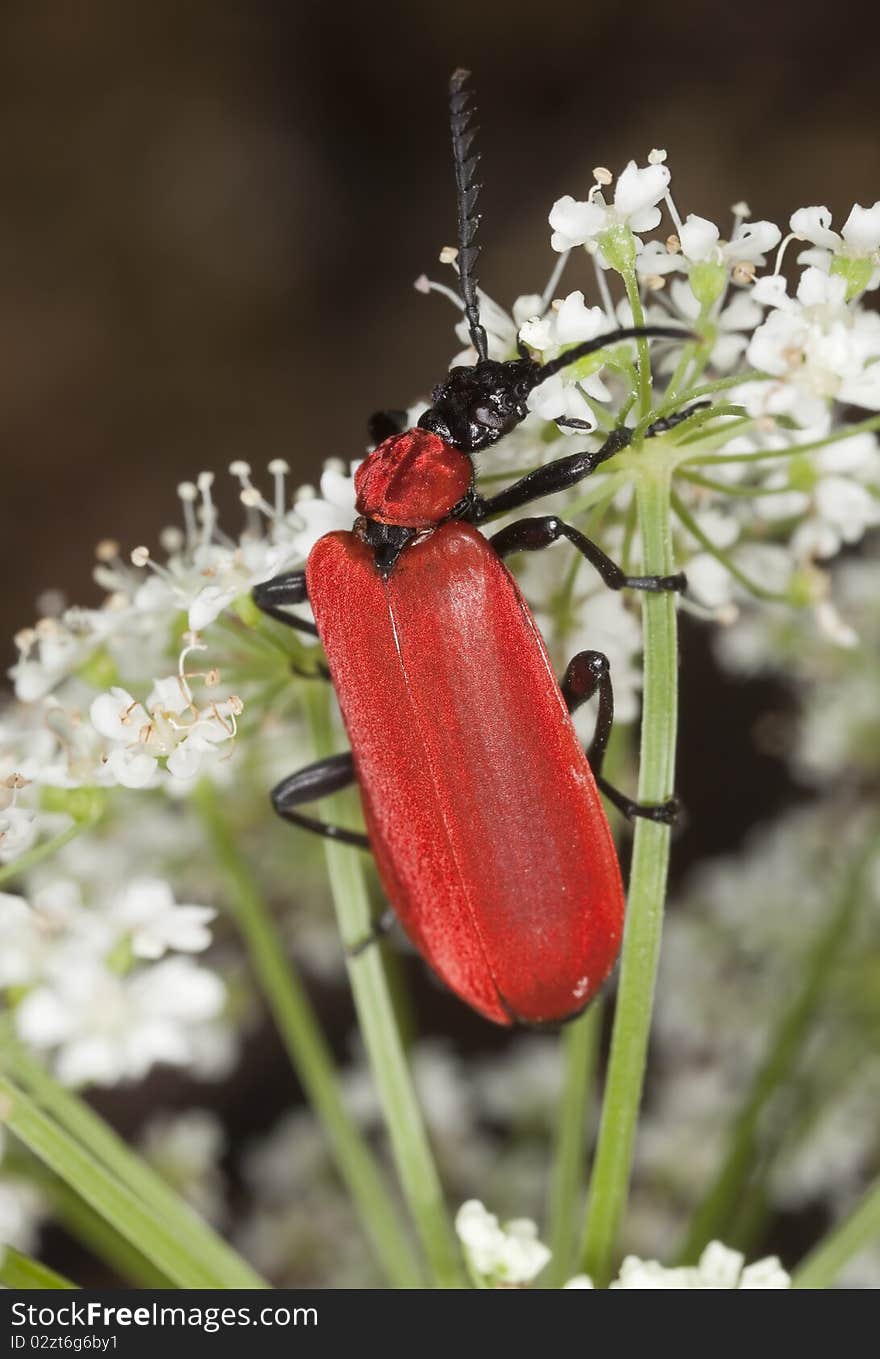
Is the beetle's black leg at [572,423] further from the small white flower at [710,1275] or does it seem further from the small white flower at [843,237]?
the small white flower at [710,1275]

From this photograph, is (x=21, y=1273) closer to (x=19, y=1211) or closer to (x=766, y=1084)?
(x=19, y=1211)

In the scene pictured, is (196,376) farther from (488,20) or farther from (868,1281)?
(868,1281)

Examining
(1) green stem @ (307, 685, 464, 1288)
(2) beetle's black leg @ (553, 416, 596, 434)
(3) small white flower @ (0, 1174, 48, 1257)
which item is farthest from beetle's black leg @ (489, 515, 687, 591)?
(3) small white flower @ (0, 1174, 48, 1257)

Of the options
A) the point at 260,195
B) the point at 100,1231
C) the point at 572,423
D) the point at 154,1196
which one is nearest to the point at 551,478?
the point at 572,423

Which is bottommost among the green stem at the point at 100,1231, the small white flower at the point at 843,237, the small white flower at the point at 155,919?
the green stem at the point at 100,1231

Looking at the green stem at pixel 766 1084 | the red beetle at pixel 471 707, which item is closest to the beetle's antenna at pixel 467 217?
the red beetle at pixel 471 707

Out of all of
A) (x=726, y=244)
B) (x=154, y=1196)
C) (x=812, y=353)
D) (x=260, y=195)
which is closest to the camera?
(x=812, y=353)
